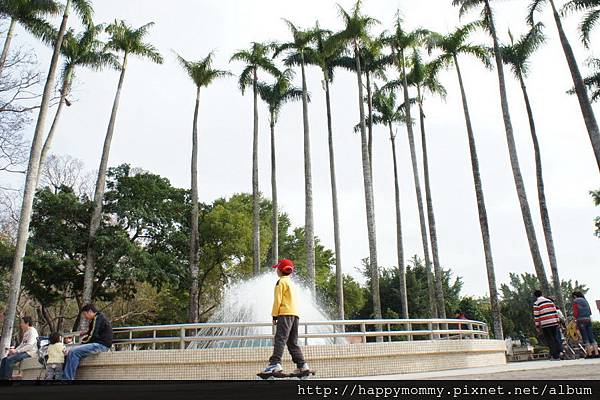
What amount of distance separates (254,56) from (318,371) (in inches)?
1089

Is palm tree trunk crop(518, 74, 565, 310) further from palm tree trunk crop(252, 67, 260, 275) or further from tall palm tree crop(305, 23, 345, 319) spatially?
palm tree trunk crop(252, 67, 260, 275)

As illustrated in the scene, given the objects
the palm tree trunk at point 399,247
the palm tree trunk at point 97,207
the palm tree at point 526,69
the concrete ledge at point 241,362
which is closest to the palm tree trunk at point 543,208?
the palm tree at point 526,69

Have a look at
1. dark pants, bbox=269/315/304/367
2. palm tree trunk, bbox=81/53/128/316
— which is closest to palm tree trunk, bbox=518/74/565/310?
dark pants, bbox=269/315/304/367

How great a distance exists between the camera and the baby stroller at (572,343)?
12.3 metres

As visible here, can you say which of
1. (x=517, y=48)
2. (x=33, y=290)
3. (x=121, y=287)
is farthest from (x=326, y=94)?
(x=33, y=290)

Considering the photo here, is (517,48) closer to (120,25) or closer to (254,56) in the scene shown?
(254,56)

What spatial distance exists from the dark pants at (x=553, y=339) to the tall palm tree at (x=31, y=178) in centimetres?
1757

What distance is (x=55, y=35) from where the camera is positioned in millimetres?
23094

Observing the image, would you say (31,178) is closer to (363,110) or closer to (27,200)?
(27,200)

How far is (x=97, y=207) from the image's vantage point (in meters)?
25.1

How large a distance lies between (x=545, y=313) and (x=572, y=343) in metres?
4.51

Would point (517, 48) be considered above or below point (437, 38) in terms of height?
below

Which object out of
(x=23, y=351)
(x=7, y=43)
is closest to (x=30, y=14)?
(x=7, y=43)

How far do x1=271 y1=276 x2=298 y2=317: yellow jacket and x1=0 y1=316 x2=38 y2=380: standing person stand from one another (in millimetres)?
6482
